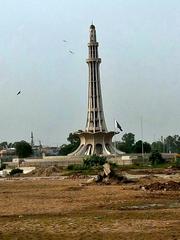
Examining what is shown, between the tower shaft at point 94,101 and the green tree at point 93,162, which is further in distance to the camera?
the tower shaft at point 94,101

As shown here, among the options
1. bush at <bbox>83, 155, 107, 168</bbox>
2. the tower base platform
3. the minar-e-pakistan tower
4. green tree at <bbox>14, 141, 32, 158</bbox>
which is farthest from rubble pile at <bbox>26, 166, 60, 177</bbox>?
green tree at <bbox>14, 141, 32, 158</bbox>

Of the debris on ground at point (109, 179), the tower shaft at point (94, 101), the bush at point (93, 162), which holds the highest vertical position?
the tower shaft at point (94, 101)

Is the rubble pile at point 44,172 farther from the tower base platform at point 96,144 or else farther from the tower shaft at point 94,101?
the tower shaft at point 94,101

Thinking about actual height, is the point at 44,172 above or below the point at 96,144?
below

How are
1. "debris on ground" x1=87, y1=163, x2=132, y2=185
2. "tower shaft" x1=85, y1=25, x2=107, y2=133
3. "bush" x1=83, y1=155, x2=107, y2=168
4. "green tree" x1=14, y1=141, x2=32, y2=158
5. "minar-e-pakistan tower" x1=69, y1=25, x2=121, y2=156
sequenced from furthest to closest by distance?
"green tree" x1=14, y1=141, x2=32, y2=158 < "tower shaft" x1=85, y1=25, x2=107, y2=133 < "minar-e-pakistan tower" x1=69, y1=25, x2=121, y2=156 < "bush" x1=83, y1=155, x2=107, y2=168 < "debris on ground" x1=87, y1=163, x2=132, y2=185

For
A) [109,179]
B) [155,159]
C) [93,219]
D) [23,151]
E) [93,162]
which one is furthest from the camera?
[23,151]

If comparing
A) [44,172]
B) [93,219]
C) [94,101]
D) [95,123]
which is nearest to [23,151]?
[95,123]

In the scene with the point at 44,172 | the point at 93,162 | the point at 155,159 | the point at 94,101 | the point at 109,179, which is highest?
the point at 94,101

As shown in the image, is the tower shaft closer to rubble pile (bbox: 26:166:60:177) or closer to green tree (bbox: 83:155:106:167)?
green tree (bbox: 83:155:106:167)

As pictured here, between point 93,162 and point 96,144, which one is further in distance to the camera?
point 96,144

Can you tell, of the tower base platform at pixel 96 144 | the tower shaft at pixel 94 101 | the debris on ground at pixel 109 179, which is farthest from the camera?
the tower shaft at pixel 94 101

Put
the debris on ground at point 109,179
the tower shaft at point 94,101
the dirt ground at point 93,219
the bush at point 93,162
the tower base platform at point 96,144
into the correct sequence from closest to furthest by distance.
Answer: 1. the dirt ground at point 93,219
2. the debris on ground at point 109,179
3. the bush at point 93,162
4. the tower base platform at point 96,144
5. the tower shaft at point 94,101

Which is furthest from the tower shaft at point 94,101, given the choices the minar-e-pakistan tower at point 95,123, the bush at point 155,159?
the bush at point 155,159

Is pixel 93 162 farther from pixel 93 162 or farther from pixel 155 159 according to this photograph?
pixel 155 159
